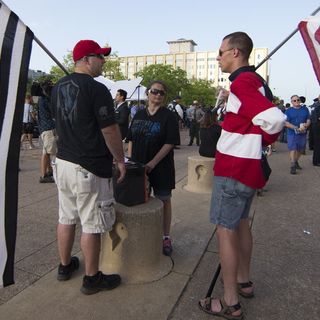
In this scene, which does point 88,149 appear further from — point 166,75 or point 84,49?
point 166,75

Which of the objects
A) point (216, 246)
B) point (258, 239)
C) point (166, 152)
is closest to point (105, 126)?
point (166, 152)

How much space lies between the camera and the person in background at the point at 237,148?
2316 millimetres

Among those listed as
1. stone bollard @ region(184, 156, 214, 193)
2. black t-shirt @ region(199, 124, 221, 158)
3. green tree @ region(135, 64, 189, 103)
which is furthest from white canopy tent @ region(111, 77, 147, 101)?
green tree @ region(135, 64, 189, 103)

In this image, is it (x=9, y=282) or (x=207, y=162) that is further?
(x=207, y=162)

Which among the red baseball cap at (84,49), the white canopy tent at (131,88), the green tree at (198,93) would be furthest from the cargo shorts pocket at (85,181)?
the green tree at (198,93)

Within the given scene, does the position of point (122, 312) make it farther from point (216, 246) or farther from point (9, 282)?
point (216, 246)

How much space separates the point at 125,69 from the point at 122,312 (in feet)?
449

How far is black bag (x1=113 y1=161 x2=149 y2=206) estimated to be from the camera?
3.22m

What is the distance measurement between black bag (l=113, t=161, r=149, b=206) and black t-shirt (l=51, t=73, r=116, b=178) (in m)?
0.40

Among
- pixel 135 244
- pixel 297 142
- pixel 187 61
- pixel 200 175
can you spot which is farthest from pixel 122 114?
pixel 187 61

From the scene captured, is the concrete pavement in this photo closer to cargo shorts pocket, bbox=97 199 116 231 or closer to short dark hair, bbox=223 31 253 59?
cargo shorts pocket, bbox=97 199 116 231

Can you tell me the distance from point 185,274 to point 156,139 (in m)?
1.32

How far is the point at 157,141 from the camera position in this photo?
3527mm

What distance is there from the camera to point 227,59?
262 cm
